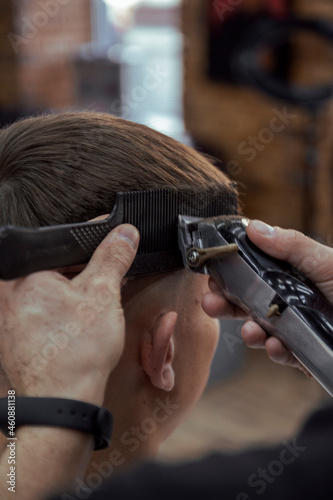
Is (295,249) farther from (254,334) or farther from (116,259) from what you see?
(116,259)

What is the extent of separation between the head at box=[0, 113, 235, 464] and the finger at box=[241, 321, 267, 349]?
0.37 ft

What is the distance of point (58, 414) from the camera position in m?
0.72

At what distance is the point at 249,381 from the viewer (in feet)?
9.66

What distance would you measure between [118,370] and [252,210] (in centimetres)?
274

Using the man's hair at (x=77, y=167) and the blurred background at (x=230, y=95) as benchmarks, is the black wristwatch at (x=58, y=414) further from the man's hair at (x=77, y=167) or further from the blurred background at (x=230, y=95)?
the blurred background at (x=230, y=95)

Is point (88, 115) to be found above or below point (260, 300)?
above

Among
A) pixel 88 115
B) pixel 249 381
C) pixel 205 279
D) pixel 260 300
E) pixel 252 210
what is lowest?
pixel 249 381

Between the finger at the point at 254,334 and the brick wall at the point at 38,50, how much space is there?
3.07 meters

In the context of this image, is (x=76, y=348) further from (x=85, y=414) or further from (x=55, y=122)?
(x=55, y=122)

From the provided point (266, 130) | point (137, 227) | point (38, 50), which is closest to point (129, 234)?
point (137, 227)

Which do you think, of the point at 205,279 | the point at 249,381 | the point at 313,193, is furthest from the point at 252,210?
the point at 205,279

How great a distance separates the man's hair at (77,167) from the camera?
0.91 metres

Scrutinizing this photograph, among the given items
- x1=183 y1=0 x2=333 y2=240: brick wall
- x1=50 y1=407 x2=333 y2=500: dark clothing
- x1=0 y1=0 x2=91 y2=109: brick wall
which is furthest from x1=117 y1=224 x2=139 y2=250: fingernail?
x1=0 y1=0 x2=91 y2=109: brick wall

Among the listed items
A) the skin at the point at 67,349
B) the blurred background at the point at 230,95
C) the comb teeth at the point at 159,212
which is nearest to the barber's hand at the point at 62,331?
the skin at the point at 67,349
